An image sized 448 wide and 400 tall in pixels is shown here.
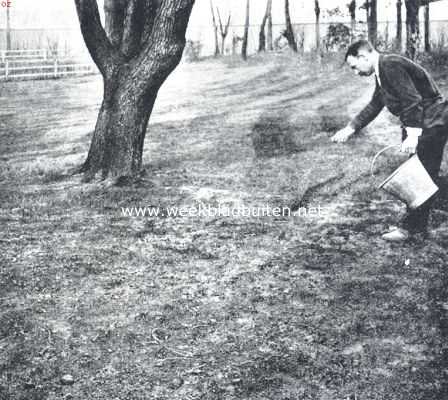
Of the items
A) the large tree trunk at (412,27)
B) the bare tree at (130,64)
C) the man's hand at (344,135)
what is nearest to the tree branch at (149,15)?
the bare tree at (130,64)

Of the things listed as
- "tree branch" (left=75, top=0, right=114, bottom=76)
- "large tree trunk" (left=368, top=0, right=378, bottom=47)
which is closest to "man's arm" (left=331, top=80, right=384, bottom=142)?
"tree branch" (left=75, top=0, right=114, bottom=76)

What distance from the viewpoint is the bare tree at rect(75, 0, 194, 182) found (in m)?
7.10

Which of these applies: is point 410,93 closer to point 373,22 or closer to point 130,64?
point 130,64

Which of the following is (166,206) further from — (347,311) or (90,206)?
(347,311)

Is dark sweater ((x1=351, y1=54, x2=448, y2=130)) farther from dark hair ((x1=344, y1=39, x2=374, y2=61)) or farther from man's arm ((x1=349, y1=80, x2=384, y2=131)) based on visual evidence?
man's arm ((x1=349, y1=80, x2=384, y2=131))

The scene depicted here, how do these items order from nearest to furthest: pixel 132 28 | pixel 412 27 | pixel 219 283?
pixel 219 283 → pixel 132 28 → pixel 412 27

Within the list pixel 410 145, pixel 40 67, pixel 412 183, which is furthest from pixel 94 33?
pixel 40 67

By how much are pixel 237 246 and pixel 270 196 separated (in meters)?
1.74

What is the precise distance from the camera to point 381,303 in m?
4.43

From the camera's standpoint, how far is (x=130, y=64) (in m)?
7.36

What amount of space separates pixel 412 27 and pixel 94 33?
10.3 meters

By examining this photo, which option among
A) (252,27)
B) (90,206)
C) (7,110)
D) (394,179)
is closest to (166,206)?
(90,206)

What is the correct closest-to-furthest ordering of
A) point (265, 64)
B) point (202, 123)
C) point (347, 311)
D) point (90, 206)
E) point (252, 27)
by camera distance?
point (347, 311), point (90, 206), point (202, 123), point (265, 64), point (252, 27)

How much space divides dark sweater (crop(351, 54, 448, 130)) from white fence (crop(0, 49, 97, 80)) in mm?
20119
